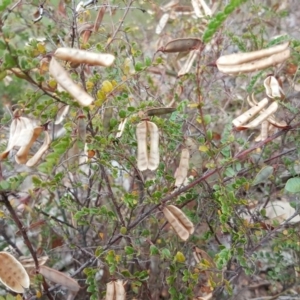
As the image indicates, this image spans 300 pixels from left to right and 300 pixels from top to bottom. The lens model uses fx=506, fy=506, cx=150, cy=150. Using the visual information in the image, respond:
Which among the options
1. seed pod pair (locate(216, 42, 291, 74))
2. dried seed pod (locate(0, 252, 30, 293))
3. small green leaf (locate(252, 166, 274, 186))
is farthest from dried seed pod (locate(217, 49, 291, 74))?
dried seed pod (locate(0, 252, 30, 293))

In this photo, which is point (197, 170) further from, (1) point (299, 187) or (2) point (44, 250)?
(2) point (44, 250)

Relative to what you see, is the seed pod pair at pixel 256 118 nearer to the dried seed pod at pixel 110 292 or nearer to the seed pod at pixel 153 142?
the seed pod at pixel 153 142

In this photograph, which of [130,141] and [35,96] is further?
[130,141]

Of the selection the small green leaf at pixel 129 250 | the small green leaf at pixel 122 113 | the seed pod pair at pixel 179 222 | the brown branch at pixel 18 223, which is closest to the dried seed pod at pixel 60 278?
the brown branch at pixel 18 223

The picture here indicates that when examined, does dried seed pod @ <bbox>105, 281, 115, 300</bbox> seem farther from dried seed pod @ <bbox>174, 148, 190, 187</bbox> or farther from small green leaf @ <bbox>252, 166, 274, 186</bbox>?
small green leaf @ <bbox>252, 166, 274, 186</bbox>

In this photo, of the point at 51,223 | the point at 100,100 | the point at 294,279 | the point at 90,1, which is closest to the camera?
the point at 100,100

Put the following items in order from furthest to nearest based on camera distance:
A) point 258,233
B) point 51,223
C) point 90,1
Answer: point 51,223 → point 258,233 → point 90,1

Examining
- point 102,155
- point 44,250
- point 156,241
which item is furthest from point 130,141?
point 44,250
